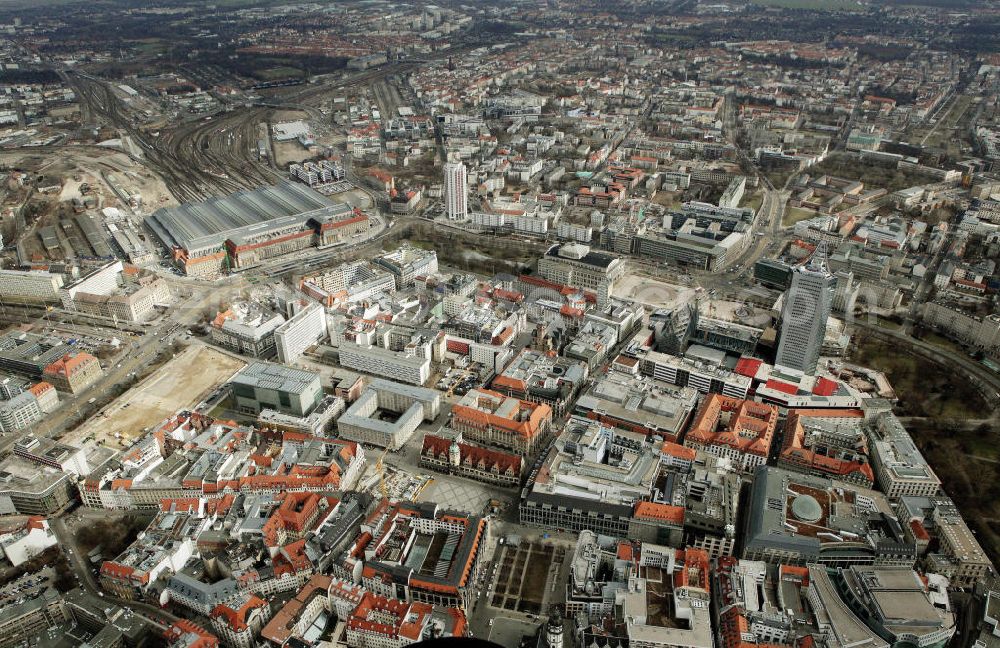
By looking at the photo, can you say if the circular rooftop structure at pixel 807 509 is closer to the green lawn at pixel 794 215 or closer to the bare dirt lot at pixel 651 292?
the bare dirt lot at pixel 651 292

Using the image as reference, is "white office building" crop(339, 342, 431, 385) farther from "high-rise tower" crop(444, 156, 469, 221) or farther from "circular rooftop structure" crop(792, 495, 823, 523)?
"high-rise tower" crop(444, 156, 469, 221)

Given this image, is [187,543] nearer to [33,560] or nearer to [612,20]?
[33,560]

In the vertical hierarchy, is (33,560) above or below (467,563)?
below

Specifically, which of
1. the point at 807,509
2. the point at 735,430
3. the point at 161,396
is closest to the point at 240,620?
the point at 161,396

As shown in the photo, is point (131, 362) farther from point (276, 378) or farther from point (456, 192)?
point (456, 192)

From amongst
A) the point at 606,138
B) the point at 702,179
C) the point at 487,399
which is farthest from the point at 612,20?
the point at 487,399

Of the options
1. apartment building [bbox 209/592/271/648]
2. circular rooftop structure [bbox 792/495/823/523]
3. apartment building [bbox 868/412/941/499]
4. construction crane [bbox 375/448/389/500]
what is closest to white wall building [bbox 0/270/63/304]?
construction crane [bbox 375/448/389/500]
